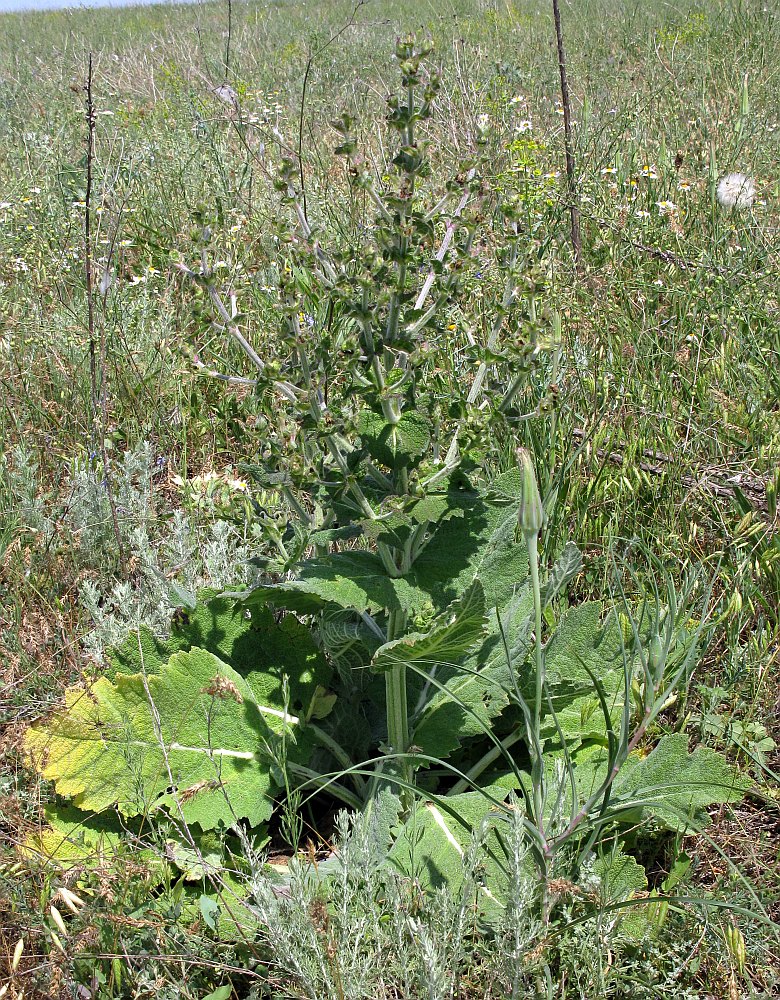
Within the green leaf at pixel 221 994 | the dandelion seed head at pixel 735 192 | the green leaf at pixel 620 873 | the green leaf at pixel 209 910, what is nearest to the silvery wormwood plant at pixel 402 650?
the green leaf at pixel 620 873

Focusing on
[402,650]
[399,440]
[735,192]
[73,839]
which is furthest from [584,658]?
[735,192]

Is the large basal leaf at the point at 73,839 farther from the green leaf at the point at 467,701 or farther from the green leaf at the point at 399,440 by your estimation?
the green leaf at the point at 399,440

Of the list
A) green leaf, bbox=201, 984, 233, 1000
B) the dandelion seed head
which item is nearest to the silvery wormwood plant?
green leaf, bbox=201, 984, 233, 1000

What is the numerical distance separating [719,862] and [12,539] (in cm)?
232

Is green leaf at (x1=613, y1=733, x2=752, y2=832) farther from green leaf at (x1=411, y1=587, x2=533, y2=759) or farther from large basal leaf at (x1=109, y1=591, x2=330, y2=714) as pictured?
large basal leaf at (x1=109, y1=591, x2=330, y2=714)

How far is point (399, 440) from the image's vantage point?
172 cm

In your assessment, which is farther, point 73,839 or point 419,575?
point 73,839

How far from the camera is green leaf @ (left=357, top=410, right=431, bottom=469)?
171 centimetres

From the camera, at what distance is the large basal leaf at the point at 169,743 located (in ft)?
6.27

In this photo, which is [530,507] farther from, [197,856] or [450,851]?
[197,856]

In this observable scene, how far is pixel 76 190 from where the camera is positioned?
4953 millimetres

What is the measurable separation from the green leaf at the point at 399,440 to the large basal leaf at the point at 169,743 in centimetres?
62

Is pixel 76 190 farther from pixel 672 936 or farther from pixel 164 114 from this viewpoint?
pixel 672 936

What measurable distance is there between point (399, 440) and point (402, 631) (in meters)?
0.42
